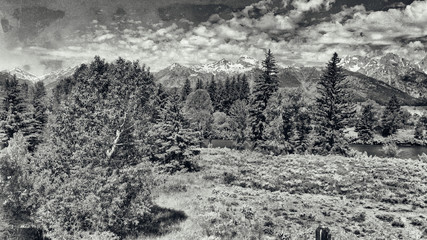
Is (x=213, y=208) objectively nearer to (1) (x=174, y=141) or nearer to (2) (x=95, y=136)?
(2) (x=95, y=136)

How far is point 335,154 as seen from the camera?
41938 mm

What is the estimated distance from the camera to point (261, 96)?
45562mm

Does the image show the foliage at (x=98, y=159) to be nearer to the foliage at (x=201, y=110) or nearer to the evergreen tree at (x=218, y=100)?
the foliage at (x=201, y=110)

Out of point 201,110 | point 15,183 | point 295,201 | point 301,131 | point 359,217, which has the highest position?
point 201,110

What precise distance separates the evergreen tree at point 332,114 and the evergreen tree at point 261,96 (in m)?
6.98

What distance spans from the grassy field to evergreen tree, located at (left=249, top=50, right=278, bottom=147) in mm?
10493

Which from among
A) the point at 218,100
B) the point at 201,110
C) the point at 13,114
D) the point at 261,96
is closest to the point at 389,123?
the point at 218,100

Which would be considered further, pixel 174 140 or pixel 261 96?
pixel 261 96

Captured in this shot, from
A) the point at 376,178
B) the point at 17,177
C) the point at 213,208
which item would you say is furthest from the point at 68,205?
the point at 376,178

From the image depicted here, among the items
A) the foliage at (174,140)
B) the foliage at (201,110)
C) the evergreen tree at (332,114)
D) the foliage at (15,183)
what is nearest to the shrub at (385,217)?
the foliage at (174,140)

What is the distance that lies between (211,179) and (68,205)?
19.4 metres

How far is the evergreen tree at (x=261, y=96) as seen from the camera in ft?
147

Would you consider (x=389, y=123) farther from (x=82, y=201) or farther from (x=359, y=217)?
(x=82, y=201)

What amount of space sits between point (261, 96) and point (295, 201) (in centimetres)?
2674
